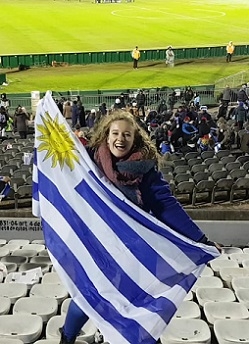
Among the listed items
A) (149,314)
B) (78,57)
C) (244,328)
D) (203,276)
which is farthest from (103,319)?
(78,57)

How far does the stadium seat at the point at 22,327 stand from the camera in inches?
164

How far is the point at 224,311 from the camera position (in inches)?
186

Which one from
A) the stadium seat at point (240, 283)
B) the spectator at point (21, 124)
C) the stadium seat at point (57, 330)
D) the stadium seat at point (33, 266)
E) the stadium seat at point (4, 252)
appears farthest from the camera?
the spectator at point (21, 124)

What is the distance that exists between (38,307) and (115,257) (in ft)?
4.61

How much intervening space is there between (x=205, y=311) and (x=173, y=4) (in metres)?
54.2

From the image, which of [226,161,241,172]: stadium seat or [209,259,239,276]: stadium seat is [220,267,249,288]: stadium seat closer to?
[209,259,239,276]: stadium seat

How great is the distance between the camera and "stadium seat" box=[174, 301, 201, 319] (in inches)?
184

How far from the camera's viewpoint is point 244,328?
4.34 meters

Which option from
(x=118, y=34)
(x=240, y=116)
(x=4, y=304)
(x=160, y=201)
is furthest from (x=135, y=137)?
(x=118, y=34)

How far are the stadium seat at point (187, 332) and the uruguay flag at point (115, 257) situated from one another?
0.80 meters

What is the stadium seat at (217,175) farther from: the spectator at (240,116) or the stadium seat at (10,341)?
the stadium seat at (10,341)

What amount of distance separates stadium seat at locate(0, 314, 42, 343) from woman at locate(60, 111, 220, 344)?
1353 mm

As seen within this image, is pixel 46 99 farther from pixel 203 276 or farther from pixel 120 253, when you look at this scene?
pixel 203 276

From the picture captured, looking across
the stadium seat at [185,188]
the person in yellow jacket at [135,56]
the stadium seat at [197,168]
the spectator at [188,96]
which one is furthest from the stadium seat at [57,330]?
the person in yellow jacket at [135,56]
